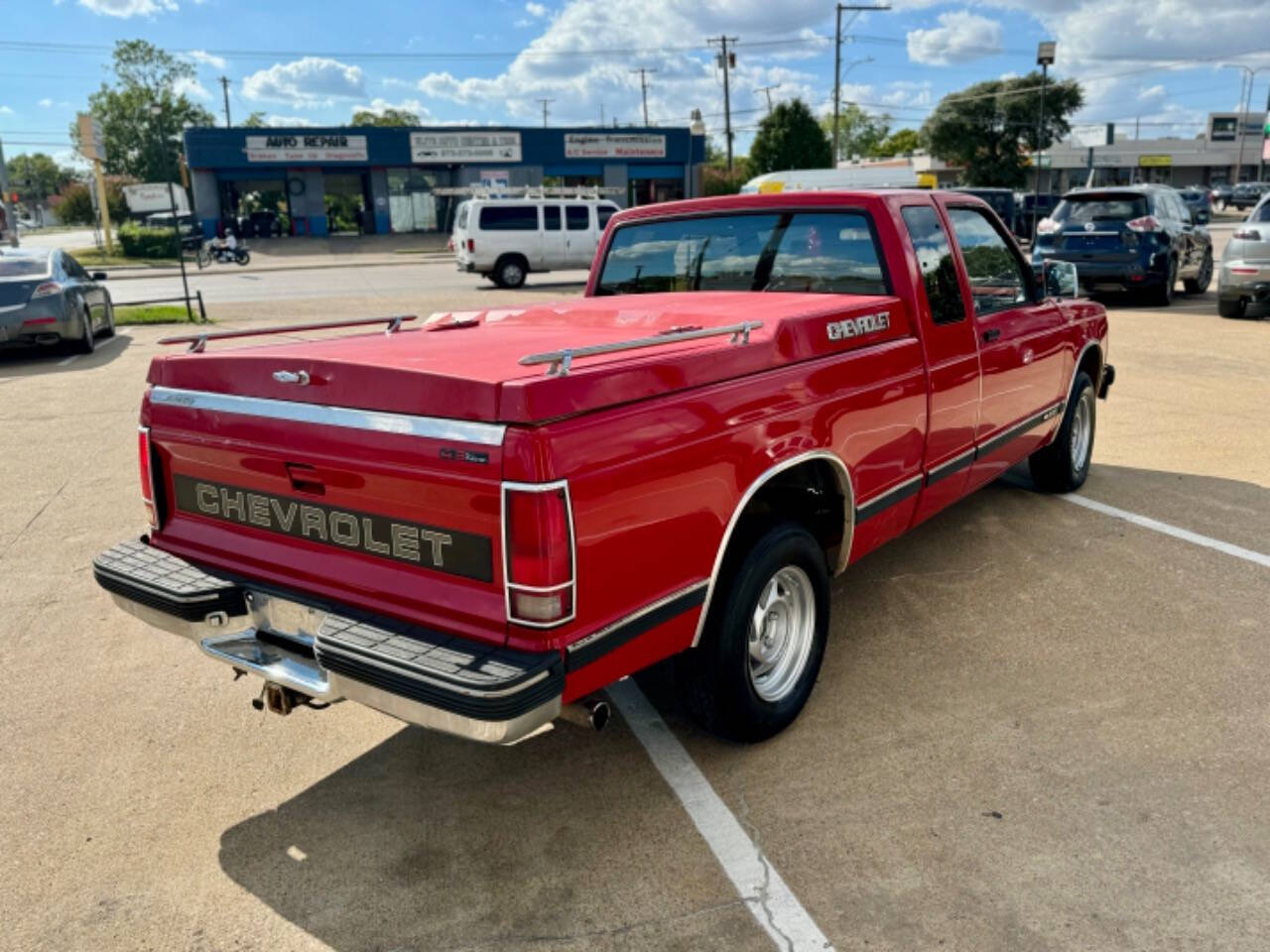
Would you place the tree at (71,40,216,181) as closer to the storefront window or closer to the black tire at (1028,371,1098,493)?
the storefront window

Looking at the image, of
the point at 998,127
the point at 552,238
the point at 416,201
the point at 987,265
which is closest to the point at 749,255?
the point at 987,265

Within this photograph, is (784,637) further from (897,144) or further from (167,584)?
(897,144)

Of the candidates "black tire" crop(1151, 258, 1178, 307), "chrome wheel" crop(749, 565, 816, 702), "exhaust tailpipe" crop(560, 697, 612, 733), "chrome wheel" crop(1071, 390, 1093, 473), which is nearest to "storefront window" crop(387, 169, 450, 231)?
"black tire" crop(1151, 258, 1178, 307)

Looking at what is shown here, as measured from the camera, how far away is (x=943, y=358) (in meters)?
4.17

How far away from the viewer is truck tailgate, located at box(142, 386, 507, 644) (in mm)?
2527

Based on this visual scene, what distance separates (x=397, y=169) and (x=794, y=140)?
21.0 m

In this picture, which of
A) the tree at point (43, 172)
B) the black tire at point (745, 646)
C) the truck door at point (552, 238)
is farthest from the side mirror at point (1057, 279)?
the tree at point (43, 172)

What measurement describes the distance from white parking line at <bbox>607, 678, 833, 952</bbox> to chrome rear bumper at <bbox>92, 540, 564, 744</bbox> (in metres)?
0.75

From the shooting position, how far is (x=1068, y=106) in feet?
213

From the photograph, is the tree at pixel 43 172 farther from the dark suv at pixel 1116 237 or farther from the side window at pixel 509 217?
the dark suv at pixel 1116 237

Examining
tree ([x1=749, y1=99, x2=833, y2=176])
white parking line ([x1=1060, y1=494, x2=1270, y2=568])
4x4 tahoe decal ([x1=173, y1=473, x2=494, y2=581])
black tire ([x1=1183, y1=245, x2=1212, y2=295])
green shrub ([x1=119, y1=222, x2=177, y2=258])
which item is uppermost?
tree ([x1=749, y1=99, x2=833, y2=176])

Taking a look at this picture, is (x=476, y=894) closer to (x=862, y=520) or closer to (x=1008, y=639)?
(x=862, y=520)

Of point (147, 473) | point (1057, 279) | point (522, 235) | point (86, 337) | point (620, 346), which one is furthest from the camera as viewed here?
point (522, 235)

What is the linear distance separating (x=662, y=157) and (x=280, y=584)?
1986 inches
